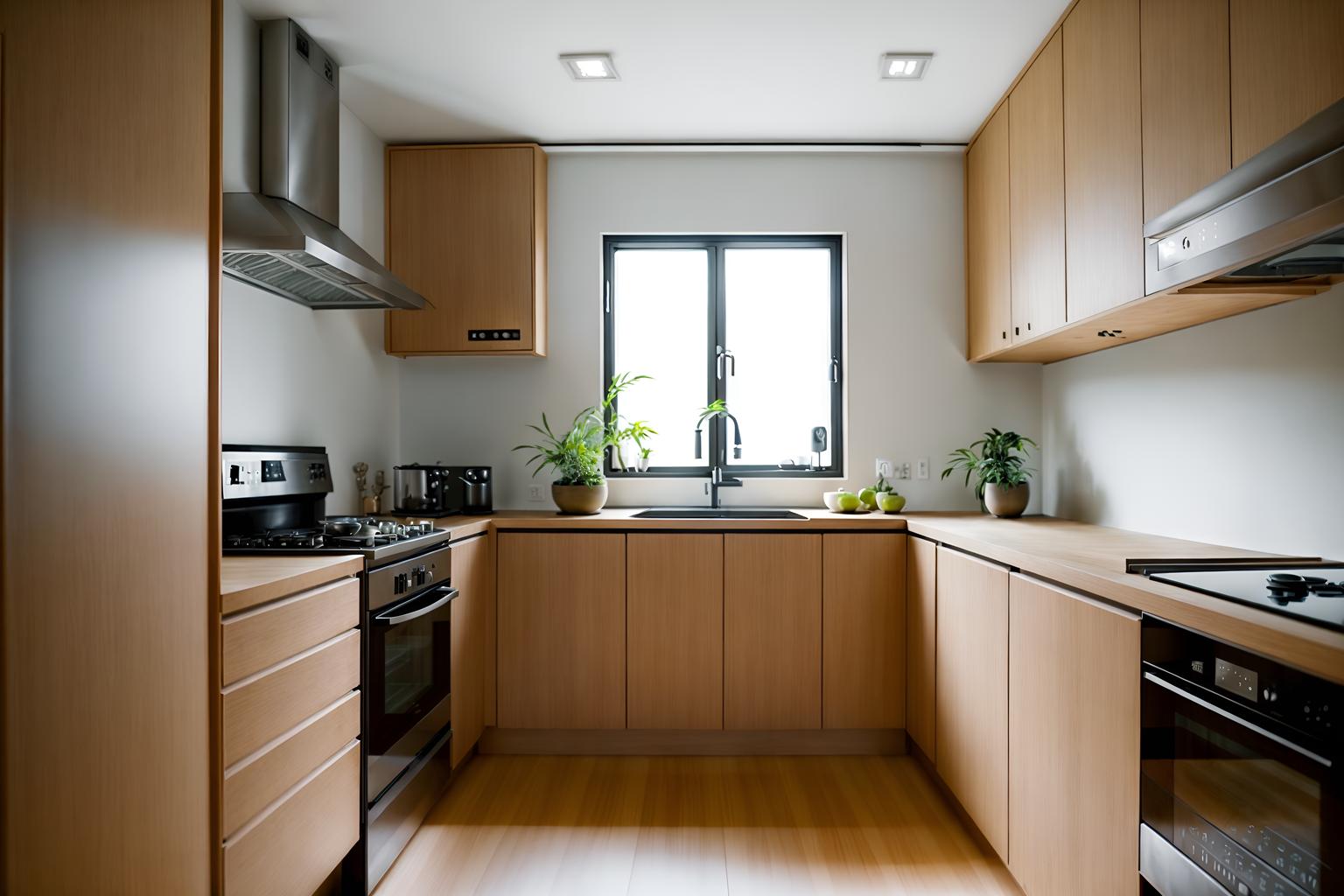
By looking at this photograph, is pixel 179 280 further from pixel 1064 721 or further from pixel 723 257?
pixel 723 257

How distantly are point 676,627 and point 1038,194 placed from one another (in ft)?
6.52

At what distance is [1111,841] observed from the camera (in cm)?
151

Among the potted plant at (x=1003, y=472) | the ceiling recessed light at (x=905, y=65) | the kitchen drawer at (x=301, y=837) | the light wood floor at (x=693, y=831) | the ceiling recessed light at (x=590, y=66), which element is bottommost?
the light wood floor at (x=693, y=831)

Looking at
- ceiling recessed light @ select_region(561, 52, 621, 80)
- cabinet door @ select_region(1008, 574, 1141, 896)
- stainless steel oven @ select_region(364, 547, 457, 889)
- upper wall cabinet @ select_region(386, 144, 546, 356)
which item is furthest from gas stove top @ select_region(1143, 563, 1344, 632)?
upper wall cabinet @ select_region(386, 144, 546, 356)

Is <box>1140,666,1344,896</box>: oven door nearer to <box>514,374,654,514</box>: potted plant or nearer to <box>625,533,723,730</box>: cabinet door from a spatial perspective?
<box>625,533,723,730</box>: cabinet door

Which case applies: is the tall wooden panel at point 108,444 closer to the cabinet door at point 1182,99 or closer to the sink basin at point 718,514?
the sink basin at point 718,514

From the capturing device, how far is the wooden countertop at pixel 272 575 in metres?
1.48

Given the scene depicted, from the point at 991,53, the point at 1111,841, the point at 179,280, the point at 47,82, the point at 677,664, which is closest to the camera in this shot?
the point at 47,82

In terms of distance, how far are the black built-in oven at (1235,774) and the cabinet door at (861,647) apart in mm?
1565

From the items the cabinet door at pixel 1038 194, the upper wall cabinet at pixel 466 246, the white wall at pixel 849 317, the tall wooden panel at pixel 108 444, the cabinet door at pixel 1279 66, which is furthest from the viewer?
the white wall at pixel 849 317

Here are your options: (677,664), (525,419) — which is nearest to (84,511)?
(677,664)

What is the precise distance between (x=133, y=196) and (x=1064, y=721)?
6.66ft

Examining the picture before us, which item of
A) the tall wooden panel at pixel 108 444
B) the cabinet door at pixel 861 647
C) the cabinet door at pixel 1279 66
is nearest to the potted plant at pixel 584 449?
the cabinet door at pixel 861 647

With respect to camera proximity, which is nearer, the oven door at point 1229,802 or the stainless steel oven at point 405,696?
the oven door at point 1229,802
